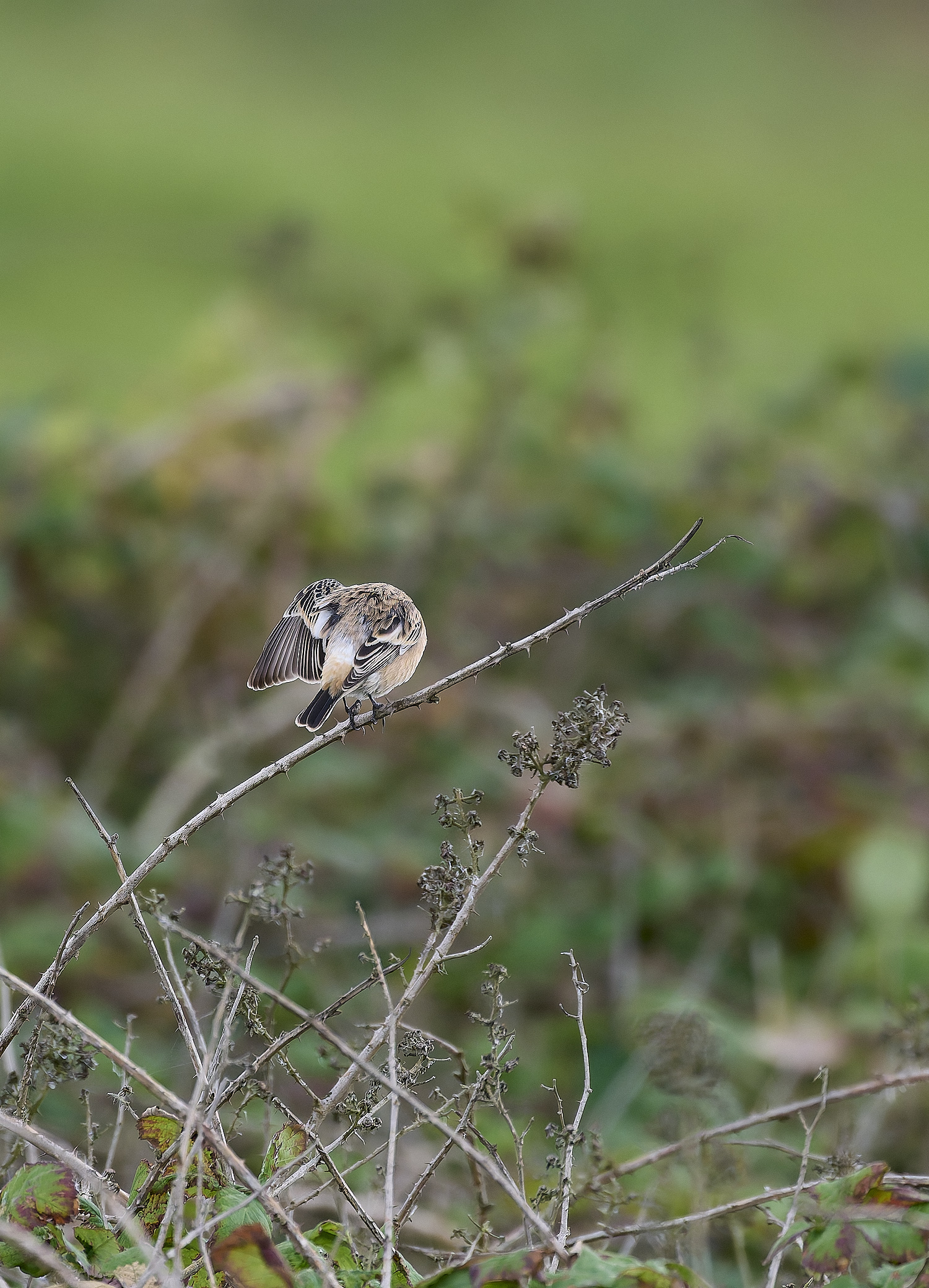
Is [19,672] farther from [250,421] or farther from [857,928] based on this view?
[857,928]

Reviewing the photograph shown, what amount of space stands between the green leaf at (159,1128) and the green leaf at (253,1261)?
24 centimetres

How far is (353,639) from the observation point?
2.14 meters

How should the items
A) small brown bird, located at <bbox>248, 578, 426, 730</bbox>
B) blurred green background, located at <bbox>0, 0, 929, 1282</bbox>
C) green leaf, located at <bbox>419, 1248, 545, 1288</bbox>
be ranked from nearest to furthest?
1. green leaf, located at <bbox>419, 1248, 545, 1288</bbox>
2. small brown bird, located at <bbox>248, 578, 426, 730</bbox>
3. blurred green background, located at <bbox>0, 0, 929, 1282</bbox>

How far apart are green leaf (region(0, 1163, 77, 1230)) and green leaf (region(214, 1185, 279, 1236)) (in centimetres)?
15

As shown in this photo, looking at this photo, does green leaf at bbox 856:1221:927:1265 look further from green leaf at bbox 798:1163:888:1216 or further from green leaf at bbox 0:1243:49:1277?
green leaf at bbox 0:1243:49:1277

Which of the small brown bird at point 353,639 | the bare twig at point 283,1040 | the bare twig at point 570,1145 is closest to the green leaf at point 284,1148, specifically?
the bare twig at point 283,1040

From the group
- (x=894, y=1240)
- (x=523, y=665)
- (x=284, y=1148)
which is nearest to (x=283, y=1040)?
(x=284, y=1148)

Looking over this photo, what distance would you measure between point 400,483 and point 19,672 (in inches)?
71.4

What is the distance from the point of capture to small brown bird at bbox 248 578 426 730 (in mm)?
2051

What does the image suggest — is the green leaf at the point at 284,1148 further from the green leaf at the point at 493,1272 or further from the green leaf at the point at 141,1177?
the green leaf at the point at 493,1272

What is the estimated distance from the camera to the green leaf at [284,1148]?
148 centimetres

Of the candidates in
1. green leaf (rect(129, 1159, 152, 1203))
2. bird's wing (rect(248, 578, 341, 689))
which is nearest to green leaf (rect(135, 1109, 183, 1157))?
green leaf (rect(129, 1159, 152, 1203))

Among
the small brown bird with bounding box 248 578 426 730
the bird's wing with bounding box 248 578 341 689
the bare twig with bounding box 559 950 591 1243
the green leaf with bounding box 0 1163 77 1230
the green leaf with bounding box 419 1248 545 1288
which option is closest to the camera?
the green leaf with bounding box 419 1248 545 1288

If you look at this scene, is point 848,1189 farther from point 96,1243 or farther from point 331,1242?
point 96,1243
